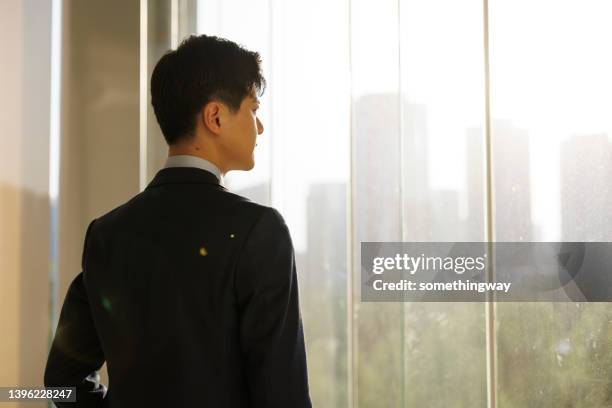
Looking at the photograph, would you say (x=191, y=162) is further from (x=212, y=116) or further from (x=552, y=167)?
(x=552, y=167)

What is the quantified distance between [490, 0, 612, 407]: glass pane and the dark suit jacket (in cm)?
93

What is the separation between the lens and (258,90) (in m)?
0.88

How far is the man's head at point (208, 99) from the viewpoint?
0.84 metres

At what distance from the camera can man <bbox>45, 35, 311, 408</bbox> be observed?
75 centimetres

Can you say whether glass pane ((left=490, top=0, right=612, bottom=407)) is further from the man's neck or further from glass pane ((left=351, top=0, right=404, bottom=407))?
the man's neck

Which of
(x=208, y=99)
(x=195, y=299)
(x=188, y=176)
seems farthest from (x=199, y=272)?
(x=208, y=99)

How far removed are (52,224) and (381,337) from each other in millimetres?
1047

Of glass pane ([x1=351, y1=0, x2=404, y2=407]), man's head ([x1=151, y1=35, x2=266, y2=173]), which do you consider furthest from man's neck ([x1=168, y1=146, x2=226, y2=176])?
glass pane ([x1=351, y1=0, x2=404, y2=407])

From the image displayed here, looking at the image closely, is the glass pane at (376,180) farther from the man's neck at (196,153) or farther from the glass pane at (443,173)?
the man's neck at (196,153)


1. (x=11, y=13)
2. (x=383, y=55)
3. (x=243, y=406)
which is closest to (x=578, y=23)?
(x=383, y=55)

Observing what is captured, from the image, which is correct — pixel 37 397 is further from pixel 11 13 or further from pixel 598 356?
pixel 598 356

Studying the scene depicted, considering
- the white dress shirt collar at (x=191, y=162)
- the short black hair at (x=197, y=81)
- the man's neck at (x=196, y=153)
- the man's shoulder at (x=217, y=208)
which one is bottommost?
the man's shoulder at (x=217, y=208)

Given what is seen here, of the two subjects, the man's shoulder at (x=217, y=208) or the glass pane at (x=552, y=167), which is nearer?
the man's shoulder at (x=217, y=208)

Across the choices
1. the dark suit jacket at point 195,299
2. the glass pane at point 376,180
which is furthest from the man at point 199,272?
Answer: the glass pane at point 376,180
